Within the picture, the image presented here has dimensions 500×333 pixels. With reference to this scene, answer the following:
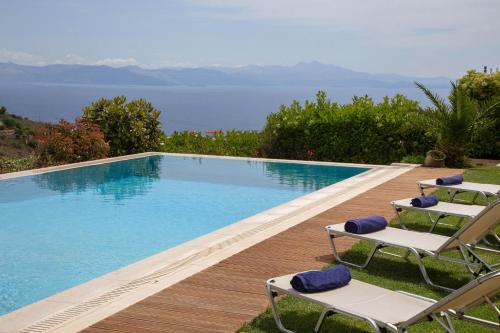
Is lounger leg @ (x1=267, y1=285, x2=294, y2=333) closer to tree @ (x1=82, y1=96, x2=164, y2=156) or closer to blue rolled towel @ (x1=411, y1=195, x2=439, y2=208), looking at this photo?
blue rolled towel @ (x1=411, y1=195, x2=439, y2=208)

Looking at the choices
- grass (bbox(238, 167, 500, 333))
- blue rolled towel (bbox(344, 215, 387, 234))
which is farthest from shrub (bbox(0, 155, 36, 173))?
blue rolled towel (bbox(344, 215, 387, 234))

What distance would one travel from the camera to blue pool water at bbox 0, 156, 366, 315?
746cm

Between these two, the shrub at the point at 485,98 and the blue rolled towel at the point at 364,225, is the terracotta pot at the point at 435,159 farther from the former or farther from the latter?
the blue rolled towel at the point at 364,225

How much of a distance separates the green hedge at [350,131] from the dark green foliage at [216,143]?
0.91 meters

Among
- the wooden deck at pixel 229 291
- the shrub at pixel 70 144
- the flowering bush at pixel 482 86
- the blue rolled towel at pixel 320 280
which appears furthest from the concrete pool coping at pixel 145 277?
the flowering bush at pixel 482 86

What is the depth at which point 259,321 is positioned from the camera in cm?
455

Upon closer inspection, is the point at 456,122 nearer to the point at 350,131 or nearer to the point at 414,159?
the point at 414,159

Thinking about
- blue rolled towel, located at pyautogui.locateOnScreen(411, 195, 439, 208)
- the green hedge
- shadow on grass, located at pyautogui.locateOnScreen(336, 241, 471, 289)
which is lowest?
shadow on grass, located at pyautogui.locateOnScreen(336, 241, 471, 289)

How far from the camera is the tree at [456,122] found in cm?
1385

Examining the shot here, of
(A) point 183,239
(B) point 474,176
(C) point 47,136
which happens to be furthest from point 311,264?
(C) point 47,136

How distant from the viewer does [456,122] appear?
45.7 ft

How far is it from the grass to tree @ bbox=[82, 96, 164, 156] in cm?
1090

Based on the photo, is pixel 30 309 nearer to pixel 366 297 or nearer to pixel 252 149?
pixel 366 297

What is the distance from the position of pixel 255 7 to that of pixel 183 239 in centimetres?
1865
